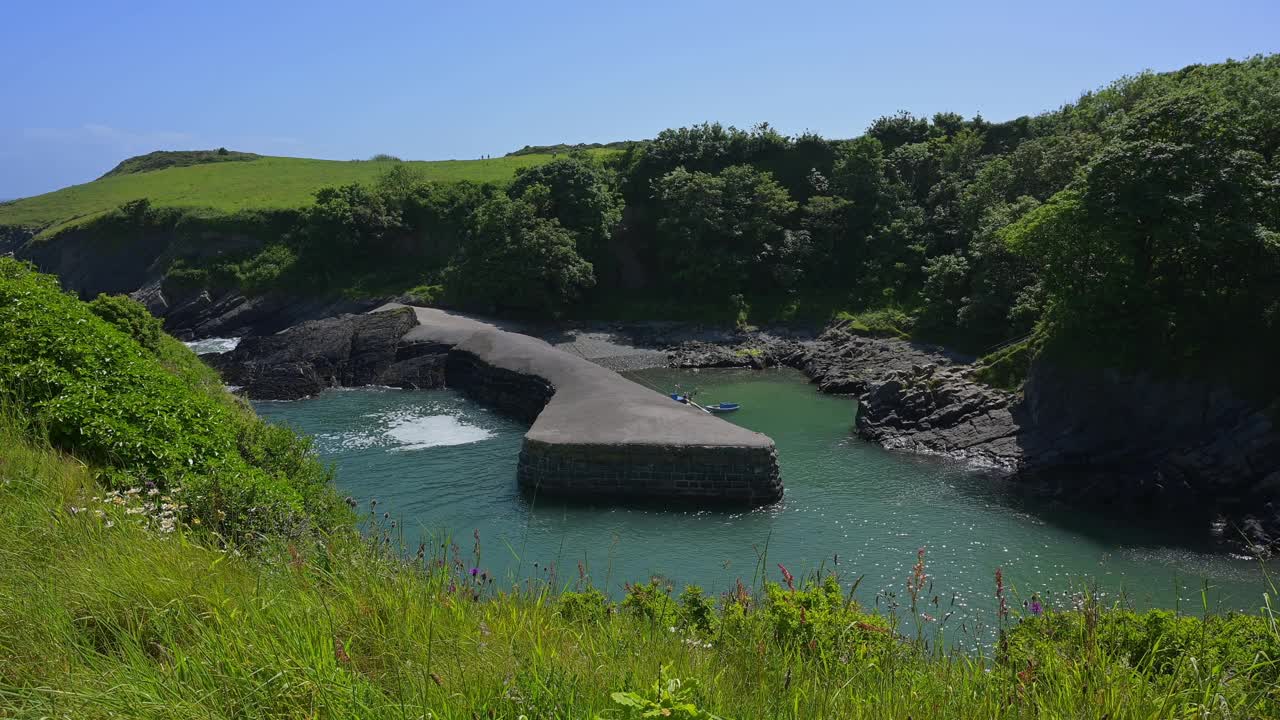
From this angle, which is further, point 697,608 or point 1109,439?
point 1109,439

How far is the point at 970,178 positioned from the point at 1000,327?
18507mm

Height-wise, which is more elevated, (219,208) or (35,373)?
(219,208)

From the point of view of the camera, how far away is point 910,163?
56000 millimetres

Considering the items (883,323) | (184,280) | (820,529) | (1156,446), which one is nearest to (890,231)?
(883,323)

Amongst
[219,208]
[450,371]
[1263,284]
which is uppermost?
[219,208]

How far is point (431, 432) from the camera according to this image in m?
30.0

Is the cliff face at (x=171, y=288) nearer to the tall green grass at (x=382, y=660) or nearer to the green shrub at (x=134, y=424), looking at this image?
the green shrub at (x=134, y=424)

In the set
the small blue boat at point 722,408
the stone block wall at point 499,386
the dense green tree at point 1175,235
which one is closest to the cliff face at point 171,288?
the stone block wall at point 499,386

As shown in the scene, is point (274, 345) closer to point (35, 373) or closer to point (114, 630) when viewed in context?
point (35, 373)

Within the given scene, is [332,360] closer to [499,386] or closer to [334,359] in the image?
[334,359]

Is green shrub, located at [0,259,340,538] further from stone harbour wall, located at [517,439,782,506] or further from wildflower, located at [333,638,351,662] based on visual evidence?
stone harbour wall, located at [517,439,782,506]

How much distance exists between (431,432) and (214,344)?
84.1ft

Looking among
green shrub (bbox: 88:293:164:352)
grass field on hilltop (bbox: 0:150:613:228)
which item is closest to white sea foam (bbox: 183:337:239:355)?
grass field on hilltop (bbox: 0:150:613:228)

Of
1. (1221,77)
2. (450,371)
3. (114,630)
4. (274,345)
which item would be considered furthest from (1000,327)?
(114,630)
